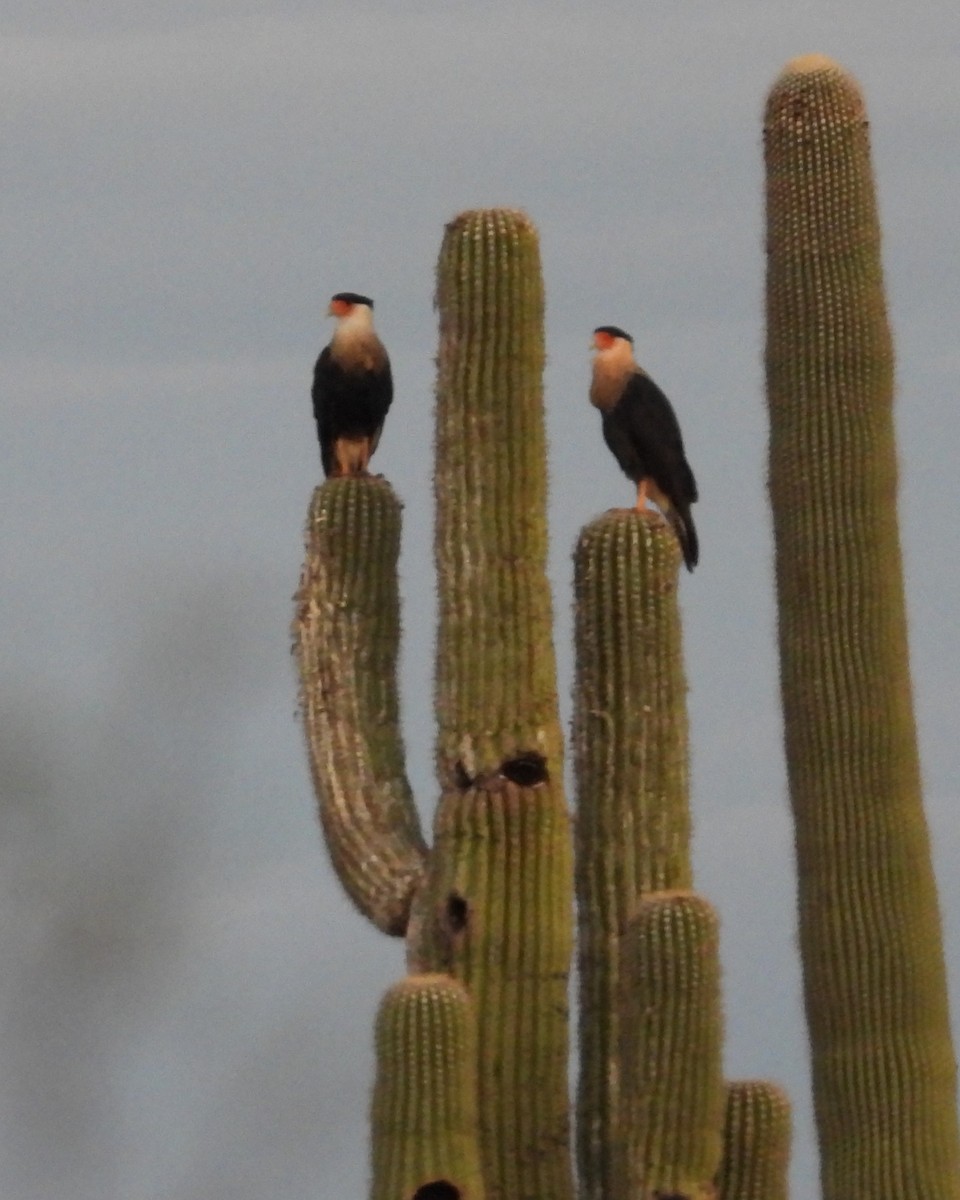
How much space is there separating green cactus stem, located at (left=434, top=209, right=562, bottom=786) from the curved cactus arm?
31 cm

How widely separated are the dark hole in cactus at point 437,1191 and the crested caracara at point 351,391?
9.32ft

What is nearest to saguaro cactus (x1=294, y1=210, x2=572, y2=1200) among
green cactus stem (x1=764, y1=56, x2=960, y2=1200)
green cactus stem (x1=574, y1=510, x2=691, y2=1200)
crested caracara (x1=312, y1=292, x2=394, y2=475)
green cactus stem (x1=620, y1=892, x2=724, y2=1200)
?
green cactus stem (x1=574, y1=510, x2=691, y2=1200)

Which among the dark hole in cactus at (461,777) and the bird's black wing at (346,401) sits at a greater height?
the bird's black wing at (346,401)

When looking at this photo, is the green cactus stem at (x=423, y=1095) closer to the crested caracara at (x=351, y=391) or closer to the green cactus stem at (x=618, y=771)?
the green cactus stem at (x=618, y=771)

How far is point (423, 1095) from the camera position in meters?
7.84

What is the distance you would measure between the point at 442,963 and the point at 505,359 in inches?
68.2

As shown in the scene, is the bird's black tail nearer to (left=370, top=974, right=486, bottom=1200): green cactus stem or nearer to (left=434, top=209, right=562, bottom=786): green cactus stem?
(left=434, top=209, right=562, bottom=786): green cactus stem

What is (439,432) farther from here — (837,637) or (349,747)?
(837,637)

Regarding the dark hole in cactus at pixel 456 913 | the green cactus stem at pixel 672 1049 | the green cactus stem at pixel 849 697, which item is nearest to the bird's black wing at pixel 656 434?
the green cactus stem at pixel 849 697

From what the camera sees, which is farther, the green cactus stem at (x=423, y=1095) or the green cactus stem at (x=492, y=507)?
the green cactus stem at (x=492, y=507)

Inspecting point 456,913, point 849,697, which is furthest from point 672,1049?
point 849,697

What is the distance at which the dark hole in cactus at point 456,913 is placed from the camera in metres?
8.35

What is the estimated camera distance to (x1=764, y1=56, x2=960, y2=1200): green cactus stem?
11.2 metres

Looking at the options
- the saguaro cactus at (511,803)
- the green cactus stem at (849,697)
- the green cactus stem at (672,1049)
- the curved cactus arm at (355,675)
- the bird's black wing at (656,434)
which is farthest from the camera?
the green cactus stem at (849,697)
